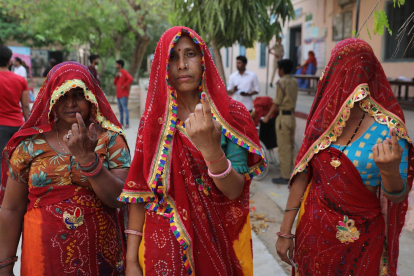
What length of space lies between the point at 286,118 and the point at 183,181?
4.33m

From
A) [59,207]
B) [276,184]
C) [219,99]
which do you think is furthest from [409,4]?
[59,207]

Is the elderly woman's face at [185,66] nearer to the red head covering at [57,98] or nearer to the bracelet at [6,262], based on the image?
the red head covering at [57,98]

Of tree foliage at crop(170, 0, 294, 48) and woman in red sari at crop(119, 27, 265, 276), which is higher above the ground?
tree foliage at crop(170, 0, 294, 48)

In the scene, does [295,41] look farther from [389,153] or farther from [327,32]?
[389,153]

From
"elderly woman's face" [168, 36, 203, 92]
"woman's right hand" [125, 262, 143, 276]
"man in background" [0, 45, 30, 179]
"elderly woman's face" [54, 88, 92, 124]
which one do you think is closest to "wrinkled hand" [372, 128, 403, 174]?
"elderly woman's face" [168, 36, 203, 92]

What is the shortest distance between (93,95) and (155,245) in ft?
2.70

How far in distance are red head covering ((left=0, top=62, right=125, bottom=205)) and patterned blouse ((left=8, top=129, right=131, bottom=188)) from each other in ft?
0.14

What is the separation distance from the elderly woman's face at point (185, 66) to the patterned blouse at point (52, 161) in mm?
501

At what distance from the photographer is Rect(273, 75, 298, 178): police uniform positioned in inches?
221

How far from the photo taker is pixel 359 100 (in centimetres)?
Answer: 187

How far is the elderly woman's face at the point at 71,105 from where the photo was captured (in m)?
1.83

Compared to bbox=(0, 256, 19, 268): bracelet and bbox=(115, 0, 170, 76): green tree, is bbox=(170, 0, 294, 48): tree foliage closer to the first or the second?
bbox=(0, 256, 19, 268): bracelet

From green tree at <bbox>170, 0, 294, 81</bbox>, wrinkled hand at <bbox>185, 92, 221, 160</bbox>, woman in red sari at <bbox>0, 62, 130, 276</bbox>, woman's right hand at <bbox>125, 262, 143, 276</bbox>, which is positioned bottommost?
woman's right hand at <bbox>125, 262, 143, 276</bbox>

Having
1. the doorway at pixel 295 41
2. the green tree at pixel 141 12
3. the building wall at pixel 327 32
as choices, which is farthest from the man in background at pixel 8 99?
the doorway at pixel 295 41
